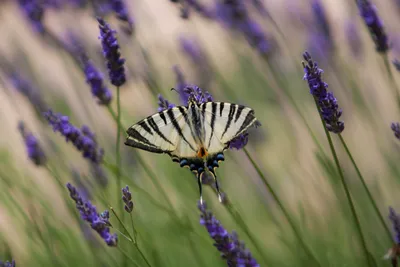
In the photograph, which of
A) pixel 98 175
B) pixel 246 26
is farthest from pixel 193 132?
pixel 246 26

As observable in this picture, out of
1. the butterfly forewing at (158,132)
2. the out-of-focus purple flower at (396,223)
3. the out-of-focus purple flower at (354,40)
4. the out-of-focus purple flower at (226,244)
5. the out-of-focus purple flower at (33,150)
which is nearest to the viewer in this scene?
the out-of-focus purple flower at (226,244)

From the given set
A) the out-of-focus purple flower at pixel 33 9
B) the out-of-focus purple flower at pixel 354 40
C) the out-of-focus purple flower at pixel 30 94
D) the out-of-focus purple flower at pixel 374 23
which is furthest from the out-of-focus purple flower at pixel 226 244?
the out-of-focus purple flower at pixel 354 40

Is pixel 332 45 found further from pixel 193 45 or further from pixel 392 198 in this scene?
pixel 193 45

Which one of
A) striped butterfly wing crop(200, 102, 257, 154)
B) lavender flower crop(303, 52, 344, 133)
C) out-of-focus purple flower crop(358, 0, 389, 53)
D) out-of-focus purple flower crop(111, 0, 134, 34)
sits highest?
out-of-focus purple flower crop(111, 0, 134, 34)

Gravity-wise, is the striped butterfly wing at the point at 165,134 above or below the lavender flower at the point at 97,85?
below

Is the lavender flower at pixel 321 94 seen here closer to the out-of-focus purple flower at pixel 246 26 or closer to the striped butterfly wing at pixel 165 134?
the striped butterfly wing at pixel 165 134

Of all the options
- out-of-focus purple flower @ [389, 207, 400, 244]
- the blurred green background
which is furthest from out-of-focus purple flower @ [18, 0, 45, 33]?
Result: out-of-focus purple flower @ [389, 207, 400, 244]

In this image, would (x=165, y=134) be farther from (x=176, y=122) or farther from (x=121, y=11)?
(x=121, y=11)

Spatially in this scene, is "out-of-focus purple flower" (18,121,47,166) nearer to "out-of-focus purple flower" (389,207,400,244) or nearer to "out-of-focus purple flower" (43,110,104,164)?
"out-of-focus purple flower" (43,110,104,164)
